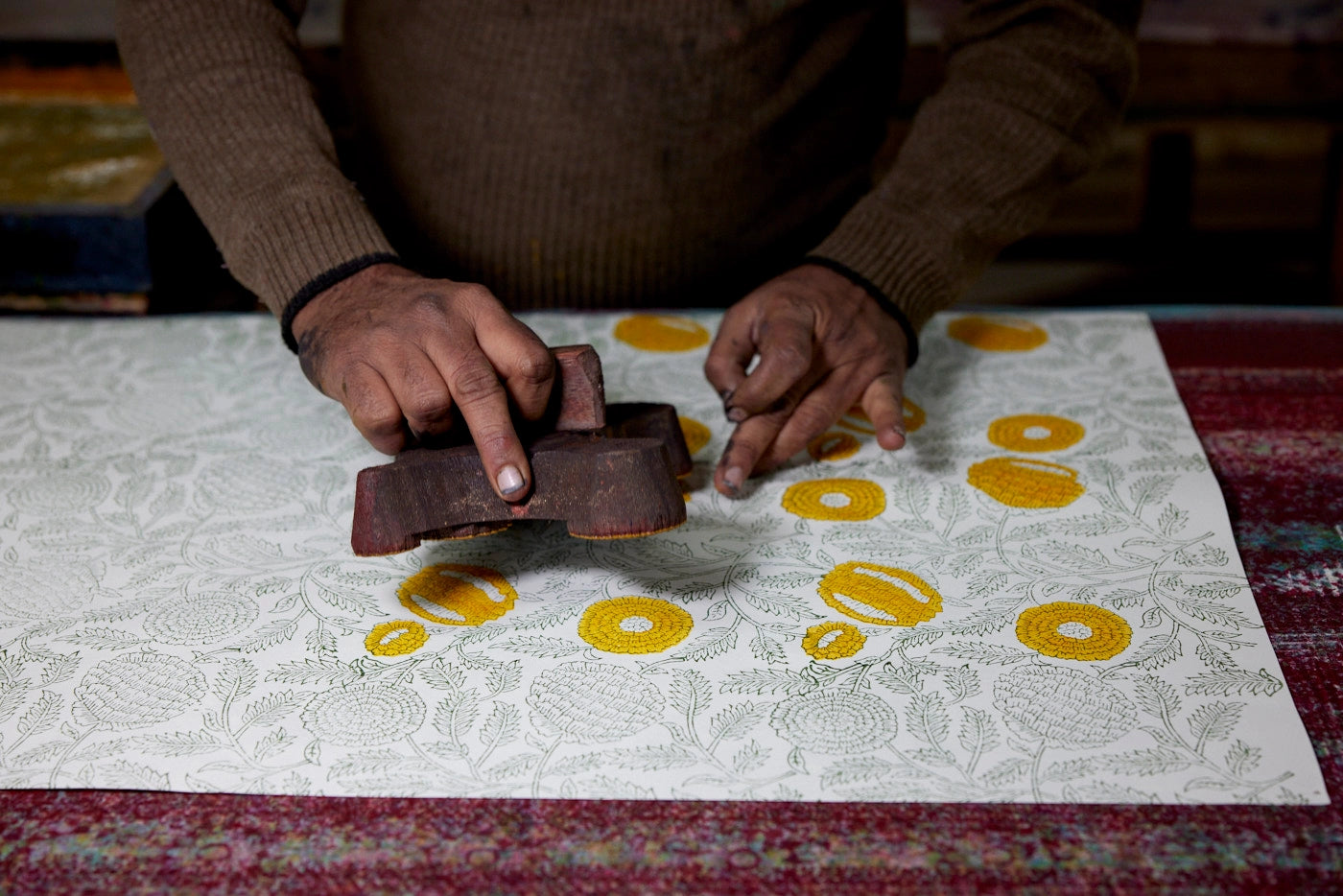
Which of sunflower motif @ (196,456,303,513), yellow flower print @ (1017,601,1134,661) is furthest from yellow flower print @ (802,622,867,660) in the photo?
sunflower motif @ (196,456,303,513)

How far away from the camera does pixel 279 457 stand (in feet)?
3.30

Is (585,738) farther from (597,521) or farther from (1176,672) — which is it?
(1176,672)

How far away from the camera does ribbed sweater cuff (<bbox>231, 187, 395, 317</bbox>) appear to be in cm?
95

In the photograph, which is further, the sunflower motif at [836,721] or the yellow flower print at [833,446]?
the yellow flower print at [833,446]

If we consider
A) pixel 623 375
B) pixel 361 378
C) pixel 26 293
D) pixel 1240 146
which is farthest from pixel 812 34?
pixel 1240 146

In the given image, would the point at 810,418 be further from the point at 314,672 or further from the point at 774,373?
the point at 314,672

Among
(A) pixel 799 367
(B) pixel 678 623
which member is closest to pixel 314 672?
(B) pixel 678 623

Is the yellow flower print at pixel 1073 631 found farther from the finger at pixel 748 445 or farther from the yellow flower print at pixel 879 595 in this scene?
the finger at pixel 748 445

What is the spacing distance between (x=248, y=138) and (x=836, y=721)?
0.75 m

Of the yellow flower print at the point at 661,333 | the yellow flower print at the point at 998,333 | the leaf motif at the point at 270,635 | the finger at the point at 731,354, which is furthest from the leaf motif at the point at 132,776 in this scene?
the yellow flower print at the point at 998,333

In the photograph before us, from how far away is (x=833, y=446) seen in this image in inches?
40.4

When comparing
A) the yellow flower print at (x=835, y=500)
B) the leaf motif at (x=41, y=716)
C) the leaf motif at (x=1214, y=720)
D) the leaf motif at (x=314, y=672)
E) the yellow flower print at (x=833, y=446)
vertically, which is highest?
the yellow flower print at (x=833, y=446)

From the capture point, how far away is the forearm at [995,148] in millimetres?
1105

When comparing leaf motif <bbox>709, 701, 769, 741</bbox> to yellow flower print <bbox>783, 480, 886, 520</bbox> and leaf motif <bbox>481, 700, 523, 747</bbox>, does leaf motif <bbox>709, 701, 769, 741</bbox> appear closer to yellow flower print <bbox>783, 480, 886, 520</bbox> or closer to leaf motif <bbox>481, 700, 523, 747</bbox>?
leaf motif <bbox>481, 700, 523, 747</bbox>
